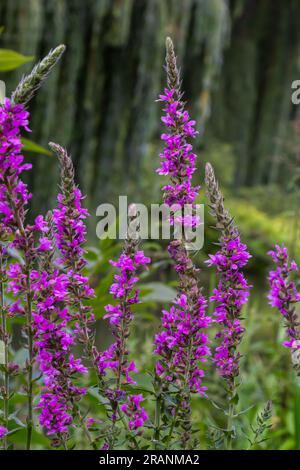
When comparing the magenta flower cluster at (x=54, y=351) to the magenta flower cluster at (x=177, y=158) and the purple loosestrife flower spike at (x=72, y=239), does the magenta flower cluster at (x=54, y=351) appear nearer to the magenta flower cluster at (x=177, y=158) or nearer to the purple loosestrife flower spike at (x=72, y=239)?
the purple loosestrife flower spike at (x=72, y=239)

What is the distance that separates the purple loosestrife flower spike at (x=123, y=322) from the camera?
78 cm

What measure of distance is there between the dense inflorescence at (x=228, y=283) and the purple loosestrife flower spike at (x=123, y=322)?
3.9 inches

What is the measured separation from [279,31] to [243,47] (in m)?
0.59

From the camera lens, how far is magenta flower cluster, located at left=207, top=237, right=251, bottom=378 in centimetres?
78

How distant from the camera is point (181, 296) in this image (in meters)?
0.78

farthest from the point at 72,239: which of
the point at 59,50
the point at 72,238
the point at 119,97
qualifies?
the point at 119,97

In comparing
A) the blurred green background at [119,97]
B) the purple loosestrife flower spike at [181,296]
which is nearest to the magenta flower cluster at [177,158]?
the purple loosestrife flower spike at [181,296]

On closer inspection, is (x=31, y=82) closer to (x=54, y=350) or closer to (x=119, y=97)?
(x=54, y=350)

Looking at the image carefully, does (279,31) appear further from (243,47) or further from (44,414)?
(44,414)

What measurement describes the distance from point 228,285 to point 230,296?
19 mm

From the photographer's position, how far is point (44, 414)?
79 cm

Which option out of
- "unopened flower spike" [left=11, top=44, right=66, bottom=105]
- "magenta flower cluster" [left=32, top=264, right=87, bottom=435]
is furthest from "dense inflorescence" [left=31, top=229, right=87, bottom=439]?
"unopened flower spike" [left=11, top=44, right=66, bottom=105]

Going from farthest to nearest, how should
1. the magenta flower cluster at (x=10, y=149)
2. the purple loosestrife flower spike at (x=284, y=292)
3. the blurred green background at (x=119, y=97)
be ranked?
1. the blurred green background at (x=119, y=97)
2. the purple loosestrife flower spike at (x=284, y=292)
3. the magenta flower cluster at (x=10, y=149)

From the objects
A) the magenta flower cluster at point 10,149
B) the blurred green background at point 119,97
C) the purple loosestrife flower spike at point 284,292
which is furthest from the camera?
the blurred green background at point 119,97
